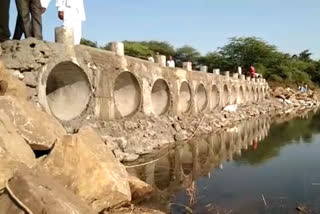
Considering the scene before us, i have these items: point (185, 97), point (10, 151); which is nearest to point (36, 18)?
point (10, 151)

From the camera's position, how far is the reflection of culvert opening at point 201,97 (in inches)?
728

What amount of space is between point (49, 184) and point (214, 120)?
12696 millimetres

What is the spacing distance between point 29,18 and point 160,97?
24.6 ft

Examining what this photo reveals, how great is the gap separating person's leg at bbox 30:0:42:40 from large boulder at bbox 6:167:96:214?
405 cm

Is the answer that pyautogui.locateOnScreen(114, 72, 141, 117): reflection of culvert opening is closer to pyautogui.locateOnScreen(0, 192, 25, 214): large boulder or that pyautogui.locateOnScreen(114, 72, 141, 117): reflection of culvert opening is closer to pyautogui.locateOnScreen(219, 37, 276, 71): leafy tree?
pyautogui.locateOnScreen(0, 192, 25, 214): large boulder

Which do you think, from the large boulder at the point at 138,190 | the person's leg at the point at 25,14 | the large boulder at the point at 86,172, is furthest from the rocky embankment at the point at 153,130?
the large boulder at the point at 86,172

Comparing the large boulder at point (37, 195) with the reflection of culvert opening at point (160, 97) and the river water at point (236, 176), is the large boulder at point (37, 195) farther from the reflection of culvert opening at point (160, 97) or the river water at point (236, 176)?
the reflection of culvert opening at point (160, 97)

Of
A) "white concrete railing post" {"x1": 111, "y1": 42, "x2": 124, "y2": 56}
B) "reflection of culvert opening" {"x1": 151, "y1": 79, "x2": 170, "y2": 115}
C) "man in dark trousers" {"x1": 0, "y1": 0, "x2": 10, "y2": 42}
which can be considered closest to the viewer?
"man in dark trousers" {"x1": 0, "y1": 0, "x2": 10, "y2": 42}

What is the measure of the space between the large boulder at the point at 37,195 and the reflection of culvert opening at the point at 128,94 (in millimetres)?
7428

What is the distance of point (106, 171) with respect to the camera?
16.6 ft

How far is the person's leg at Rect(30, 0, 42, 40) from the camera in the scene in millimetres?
7277

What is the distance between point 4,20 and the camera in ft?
24.7

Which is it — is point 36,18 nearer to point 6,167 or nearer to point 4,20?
point 4,20

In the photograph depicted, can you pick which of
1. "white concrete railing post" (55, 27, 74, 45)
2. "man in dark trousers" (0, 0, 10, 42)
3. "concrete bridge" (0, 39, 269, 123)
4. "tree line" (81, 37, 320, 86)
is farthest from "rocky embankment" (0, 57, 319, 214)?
"tree line" (81, 37, 320, 86)
